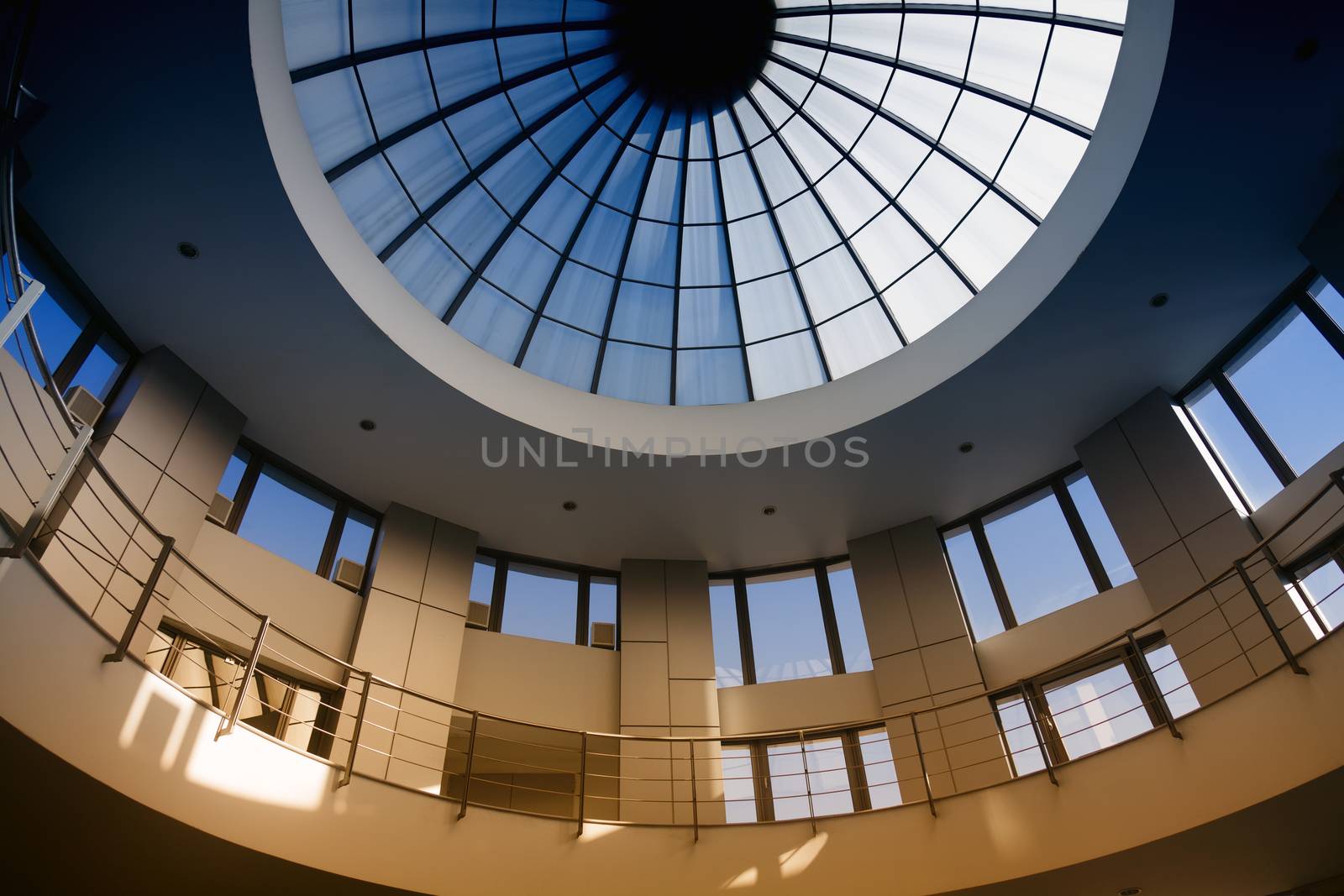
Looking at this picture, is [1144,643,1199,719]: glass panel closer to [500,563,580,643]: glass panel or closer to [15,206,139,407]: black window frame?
[500,563,580,643]: glass panel

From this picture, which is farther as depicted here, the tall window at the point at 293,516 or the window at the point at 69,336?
the tall window at the point at 293,516

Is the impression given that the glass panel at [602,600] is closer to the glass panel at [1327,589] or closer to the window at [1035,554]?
the window at [1035,554]

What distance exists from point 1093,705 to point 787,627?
560 centimetres

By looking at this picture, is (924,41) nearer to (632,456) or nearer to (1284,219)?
(1284,219)

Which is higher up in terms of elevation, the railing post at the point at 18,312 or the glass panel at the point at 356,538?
the glass panel at the point at 356,538

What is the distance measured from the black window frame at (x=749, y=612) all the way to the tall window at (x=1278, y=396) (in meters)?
6.88

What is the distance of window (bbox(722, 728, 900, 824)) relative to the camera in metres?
13.8

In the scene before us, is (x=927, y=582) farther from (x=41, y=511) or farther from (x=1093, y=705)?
(x=41, y=511)

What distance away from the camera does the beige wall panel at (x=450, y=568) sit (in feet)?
49.8

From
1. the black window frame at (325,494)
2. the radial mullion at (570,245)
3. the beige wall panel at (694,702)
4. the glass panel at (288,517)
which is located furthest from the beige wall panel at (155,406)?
the beige wall panel at (694,702)

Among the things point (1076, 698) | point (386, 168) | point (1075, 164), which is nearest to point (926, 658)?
point (1076, 698)

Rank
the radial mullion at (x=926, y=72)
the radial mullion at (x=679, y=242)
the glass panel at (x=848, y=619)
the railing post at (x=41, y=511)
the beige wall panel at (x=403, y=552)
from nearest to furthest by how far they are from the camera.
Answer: the railing post at (x=41, y=511)
the radial mullion at (x=926, y=72)
the radial mullion at (x=679, y=242)
the beige wall panel at (x=403, y=552)
the glass panel at (x=848, y=619)

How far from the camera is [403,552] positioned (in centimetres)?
1528

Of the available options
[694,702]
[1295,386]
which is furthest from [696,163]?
[1295,386]
